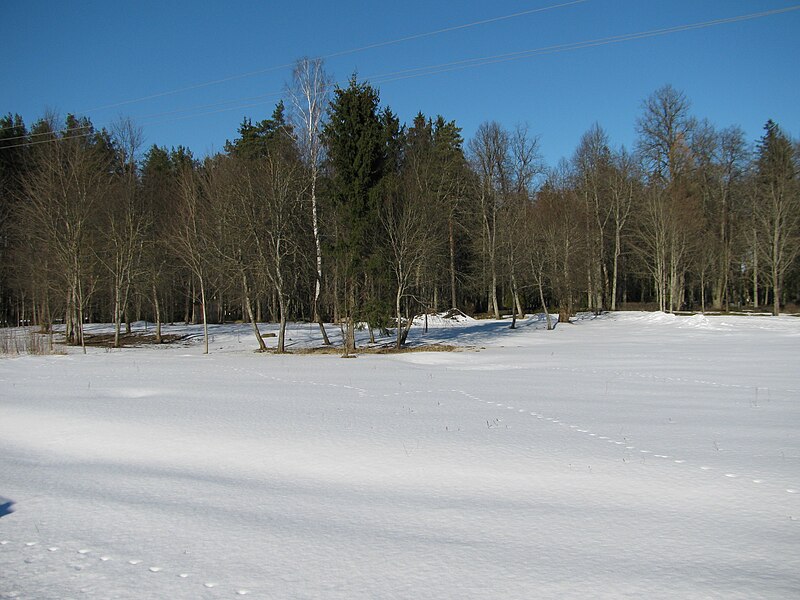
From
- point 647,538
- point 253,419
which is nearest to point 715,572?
point 647,538

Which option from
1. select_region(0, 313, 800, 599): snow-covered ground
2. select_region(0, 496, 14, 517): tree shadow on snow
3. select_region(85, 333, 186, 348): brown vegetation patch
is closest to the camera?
select_region(0, 313, 800, 599): snow-covered ground

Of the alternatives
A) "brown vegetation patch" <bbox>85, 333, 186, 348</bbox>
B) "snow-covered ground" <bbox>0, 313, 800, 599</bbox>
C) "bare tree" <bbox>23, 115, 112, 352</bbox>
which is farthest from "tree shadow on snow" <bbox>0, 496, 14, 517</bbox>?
"brown vegetation patch" <bbox>85, 333, 186, 348</bbox>

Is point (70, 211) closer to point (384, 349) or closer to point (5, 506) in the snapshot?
point (384, 349)

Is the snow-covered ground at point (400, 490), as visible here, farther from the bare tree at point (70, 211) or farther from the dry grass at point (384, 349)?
the bare tree at point (70, 211)

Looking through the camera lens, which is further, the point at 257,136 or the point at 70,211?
the point at 257,136

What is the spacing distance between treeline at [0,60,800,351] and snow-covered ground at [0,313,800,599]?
13.7 m

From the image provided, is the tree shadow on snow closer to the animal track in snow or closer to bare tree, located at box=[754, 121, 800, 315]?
the animal track in snow

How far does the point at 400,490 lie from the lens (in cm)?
695

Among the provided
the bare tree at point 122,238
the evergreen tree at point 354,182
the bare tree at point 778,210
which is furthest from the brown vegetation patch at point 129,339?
the bare tree at point 778,210

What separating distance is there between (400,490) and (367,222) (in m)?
21.2

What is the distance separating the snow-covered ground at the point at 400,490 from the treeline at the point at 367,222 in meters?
13.7

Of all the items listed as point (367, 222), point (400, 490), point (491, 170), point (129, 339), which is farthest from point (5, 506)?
point (491, 170)

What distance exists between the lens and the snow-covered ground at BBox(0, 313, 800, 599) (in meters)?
4.68

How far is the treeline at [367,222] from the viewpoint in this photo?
27.8m
